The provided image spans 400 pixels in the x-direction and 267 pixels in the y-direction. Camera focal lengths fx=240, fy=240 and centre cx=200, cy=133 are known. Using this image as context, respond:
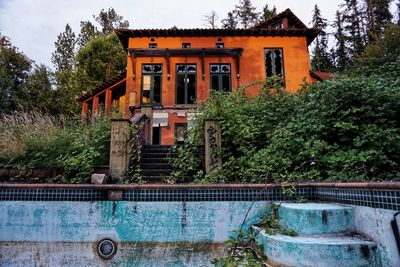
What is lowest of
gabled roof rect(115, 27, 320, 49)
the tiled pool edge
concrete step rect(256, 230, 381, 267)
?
concrete step rect(256, 230, 381, 267)

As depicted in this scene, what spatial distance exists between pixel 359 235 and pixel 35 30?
31.4 m

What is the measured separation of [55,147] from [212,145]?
4266mm

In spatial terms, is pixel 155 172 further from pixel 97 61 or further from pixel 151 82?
pixel 97 61

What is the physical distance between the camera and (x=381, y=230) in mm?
2768

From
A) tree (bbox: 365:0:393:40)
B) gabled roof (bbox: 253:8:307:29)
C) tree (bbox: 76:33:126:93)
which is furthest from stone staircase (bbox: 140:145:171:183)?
tree (bbox: 365:0:393:40)

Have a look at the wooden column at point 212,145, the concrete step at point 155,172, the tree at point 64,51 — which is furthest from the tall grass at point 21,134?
the tree at point 64,51

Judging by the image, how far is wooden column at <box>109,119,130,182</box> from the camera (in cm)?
607

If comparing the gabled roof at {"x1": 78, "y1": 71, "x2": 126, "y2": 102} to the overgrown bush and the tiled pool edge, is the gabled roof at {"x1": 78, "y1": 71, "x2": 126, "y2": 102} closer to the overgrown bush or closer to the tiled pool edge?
the overgrown bush

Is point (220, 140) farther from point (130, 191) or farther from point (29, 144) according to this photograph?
point (29, 144)

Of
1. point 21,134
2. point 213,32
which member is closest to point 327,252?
point 21,134

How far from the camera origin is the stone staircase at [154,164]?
6288 mm

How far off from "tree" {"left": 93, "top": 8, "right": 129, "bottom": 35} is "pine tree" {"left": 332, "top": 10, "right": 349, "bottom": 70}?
2704 cm

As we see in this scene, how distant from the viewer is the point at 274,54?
15.1 m

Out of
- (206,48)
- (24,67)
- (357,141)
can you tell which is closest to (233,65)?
(206,48)
